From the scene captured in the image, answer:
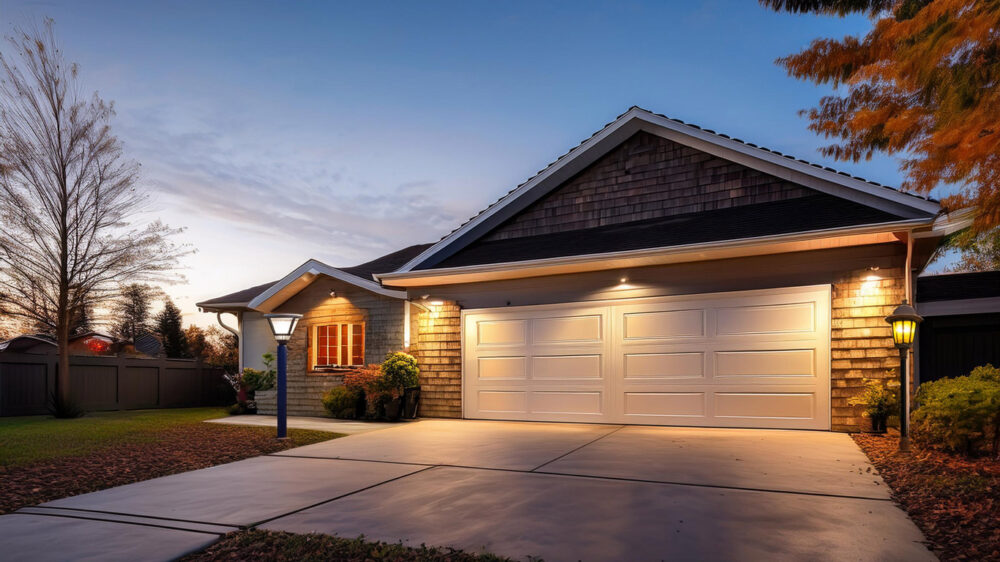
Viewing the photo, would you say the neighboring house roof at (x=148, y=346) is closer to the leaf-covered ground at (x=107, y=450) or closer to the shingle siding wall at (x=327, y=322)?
the leaf-covered ground at (x=107, y=450)

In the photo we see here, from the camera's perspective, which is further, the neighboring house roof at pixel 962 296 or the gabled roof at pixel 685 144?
the neighboring house roof at pixel 962 296

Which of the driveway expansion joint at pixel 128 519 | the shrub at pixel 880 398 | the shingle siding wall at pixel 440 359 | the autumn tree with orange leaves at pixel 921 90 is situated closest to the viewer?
the driveway expansion joint at pixel 128 519

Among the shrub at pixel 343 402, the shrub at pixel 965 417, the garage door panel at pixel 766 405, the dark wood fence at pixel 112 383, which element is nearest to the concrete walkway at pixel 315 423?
the shrub at pixel 343 402

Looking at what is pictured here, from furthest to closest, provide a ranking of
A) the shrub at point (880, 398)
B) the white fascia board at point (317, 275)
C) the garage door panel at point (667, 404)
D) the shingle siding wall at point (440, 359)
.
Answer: the white fascia board at point (317, 275), the shingle siding wall at point (440, 359), the garage door panel at point (667, 404), the shrub at point (880, 398)

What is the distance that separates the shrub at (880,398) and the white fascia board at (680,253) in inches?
72.9

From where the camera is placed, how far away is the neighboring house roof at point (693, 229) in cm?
834

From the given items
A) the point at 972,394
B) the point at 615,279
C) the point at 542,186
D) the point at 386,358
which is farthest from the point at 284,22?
the point at 972,394

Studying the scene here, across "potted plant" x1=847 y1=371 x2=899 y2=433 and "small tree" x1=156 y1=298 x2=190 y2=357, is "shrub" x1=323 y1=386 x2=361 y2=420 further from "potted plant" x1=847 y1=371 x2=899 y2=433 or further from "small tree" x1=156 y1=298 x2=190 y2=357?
"small tree" x1=156 y1=298 x2=190 y2=357

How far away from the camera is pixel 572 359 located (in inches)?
396

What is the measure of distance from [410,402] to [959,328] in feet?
32.3

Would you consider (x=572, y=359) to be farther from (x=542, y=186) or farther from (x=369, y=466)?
(x=369, y=466)

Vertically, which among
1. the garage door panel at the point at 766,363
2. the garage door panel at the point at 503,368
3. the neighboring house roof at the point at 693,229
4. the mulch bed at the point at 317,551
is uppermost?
the neighboring house roof at the point at 693,229

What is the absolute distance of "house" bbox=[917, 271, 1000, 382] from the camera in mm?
10359

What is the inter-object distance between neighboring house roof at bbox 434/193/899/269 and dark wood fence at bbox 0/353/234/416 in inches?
355
